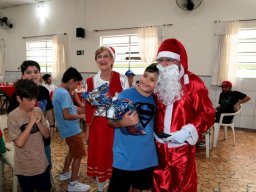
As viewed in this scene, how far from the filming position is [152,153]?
5.52 ft

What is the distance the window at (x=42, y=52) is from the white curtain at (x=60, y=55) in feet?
2.37

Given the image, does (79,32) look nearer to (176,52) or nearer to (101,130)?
(101,130)

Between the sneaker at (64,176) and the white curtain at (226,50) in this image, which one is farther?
the white curtain at (226,50)

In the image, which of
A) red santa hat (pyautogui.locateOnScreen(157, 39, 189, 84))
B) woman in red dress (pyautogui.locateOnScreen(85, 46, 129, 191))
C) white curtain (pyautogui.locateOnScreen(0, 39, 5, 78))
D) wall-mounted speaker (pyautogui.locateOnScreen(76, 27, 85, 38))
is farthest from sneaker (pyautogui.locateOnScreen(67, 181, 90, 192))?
white curtain (pyautogui.locateOnScreen(0, 39, 5, 78))

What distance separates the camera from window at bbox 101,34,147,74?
7.39 m

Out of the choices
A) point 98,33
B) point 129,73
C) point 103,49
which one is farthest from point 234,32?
point 103,49

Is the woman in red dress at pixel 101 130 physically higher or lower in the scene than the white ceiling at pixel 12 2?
lower

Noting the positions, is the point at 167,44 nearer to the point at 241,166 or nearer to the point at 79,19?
the point at 241,166

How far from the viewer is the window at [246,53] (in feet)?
19.6

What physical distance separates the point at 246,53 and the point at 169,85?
5376 mm

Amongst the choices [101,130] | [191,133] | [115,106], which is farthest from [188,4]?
[115,106]

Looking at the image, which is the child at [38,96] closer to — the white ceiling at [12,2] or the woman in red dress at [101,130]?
the woman in red dress at [101,130]

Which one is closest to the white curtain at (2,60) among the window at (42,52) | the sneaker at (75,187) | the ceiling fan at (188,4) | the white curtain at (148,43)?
the window at (42,52)

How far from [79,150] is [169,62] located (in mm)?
1551
